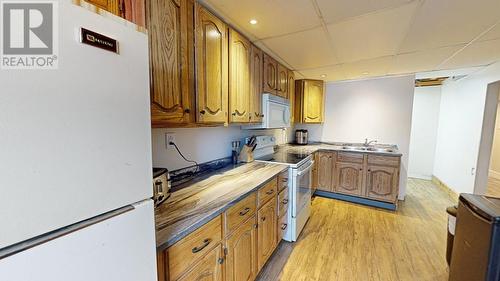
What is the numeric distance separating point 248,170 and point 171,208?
3.06 feet

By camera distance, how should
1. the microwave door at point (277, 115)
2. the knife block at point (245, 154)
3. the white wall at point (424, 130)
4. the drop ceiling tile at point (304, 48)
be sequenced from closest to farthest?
the drop ceiling tile at point (304, 48) → the knife block at point (245, 154) → the microwave door at point (277, 115) → the white wall at point (424, 130)

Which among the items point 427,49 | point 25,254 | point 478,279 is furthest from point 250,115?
point 427,49

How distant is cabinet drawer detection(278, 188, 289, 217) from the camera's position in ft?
6.66

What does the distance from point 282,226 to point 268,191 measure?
0.62 meters

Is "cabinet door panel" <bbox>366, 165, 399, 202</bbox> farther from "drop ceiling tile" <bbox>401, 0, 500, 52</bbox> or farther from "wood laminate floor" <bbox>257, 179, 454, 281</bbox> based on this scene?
"drop ceiling tile" <bbox>401, 0, 500, 52</bbox>

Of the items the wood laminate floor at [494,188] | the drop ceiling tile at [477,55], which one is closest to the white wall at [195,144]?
the drop ceiling tile at [477,55]

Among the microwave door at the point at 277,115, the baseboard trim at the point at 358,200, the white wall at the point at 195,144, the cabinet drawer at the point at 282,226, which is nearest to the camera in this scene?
the white wall at the point at 195,144

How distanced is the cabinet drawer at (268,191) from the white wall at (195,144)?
0.63 m

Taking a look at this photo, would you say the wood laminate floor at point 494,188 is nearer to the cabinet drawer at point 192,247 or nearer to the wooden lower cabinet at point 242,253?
the wooden lower cabinet at point 242,253

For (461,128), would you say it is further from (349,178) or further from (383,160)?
(349,178)

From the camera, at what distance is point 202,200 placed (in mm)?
1247

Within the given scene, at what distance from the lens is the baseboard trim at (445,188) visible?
3.60 metres

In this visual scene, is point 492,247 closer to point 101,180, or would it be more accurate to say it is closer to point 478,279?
point 478,279

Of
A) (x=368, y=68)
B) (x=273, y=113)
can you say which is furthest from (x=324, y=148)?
(x=273, y=113)
